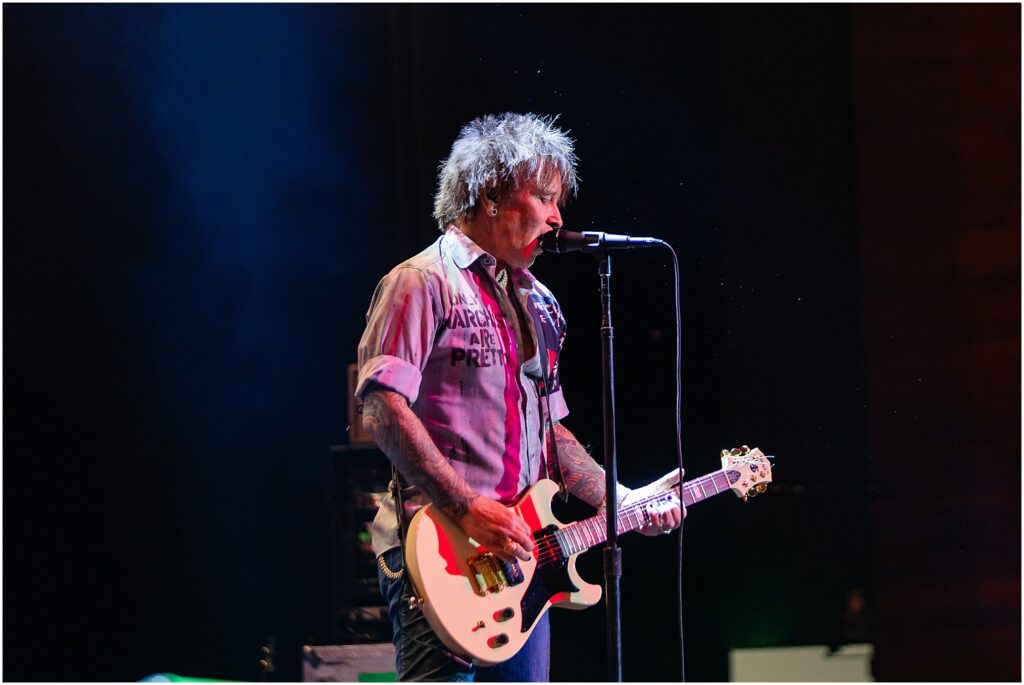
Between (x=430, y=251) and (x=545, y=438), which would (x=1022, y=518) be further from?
(x=430, y=251)

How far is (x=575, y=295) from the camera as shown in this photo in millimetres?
3365

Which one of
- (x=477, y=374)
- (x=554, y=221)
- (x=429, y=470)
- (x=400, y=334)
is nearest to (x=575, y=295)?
(x=554, y=221)

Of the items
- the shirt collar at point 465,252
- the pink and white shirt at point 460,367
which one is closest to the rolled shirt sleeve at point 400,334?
the pink and white shirt at point 460,367

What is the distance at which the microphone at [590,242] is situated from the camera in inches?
82.0

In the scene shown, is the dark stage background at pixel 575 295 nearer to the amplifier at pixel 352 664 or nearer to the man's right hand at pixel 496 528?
the amplifier at pixel 352 664

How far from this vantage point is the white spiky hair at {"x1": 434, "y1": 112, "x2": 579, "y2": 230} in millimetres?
2428

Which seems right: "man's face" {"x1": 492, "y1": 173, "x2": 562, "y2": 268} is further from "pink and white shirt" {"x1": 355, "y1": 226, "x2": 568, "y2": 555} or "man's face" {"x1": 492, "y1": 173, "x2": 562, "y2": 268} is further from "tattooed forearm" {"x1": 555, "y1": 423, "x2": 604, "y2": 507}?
"tattooed forearm" {"x1": 555, "y1": 423, "x2": 604, "y2": 507}

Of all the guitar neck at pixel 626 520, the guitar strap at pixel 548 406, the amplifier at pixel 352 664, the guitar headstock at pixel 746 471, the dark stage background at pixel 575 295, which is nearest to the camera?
the guitar neck at pixel 626 520

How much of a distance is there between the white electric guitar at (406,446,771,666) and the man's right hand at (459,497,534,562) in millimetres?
24

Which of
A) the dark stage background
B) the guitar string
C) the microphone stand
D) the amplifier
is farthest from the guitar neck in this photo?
the amplifier

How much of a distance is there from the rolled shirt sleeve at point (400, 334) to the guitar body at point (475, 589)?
0.93 feet

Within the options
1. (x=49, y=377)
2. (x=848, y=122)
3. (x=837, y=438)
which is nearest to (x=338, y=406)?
(x=49, y=377)

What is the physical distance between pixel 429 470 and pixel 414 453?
5 cm

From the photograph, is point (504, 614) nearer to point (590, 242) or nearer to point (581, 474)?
point (581, 474)
